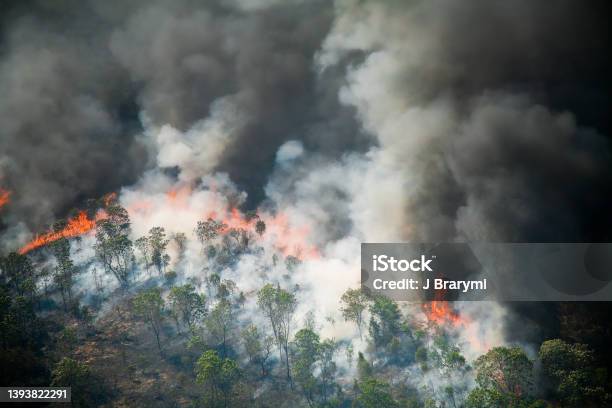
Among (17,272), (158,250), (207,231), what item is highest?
(207,231)

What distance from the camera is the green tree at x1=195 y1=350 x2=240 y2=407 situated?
87.8 m

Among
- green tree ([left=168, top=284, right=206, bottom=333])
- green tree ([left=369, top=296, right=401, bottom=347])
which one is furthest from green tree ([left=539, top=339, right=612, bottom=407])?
green tree ([left=168, top=284, right=206, bottom=333])

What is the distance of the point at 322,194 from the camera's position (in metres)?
161

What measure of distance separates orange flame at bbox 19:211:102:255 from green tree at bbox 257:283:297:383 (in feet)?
242

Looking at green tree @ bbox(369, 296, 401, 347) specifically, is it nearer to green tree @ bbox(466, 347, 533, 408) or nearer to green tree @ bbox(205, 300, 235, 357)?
green tree @ bbox(466, 347, 533, 408)

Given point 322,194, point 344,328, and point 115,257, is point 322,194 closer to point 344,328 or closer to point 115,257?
point 344,328

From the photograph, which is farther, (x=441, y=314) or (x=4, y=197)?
(x=4, y=197)

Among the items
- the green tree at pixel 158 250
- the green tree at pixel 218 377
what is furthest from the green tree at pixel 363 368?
the green tree at pixel 158 250

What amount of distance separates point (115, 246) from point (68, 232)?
29.8m

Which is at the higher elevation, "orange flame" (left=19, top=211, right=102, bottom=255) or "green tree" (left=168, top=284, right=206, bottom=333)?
"orange flame" (left=19, top=211, right=102, bottom=255)

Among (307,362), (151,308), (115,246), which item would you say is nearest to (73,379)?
(151,308)

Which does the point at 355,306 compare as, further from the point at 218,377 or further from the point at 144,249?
the point at 144,249

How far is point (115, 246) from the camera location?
129m

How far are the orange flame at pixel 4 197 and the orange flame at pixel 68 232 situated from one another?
25.4 metres
